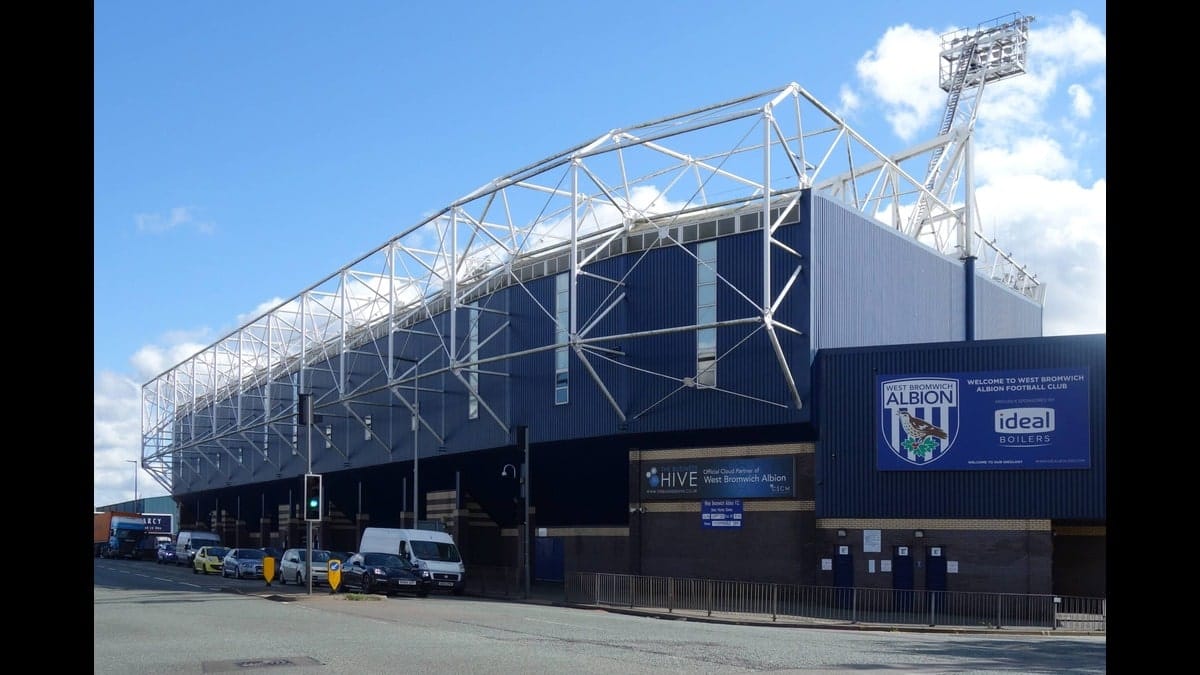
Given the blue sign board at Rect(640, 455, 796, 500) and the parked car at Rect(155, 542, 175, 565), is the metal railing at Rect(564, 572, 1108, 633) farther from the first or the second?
the parked car at Rect(155, 542, 175, 565)

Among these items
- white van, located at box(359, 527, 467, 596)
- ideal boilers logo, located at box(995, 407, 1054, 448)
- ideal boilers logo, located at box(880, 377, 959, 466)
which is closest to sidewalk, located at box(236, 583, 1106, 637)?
white van, located at box(359, 527, 467, 596)

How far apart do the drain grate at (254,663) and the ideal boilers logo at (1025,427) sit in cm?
2471

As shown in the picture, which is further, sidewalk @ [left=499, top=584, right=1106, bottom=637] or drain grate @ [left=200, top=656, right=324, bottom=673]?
sidewalk @ [left=499, top=584, right=1106, bottom=637]

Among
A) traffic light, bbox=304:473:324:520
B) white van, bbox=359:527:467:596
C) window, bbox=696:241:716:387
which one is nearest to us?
traffic light, bbox=304:473:324:520

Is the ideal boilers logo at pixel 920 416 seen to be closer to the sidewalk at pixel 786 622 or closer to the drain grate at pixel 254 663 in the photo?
the sidewalk at pixel 786 622

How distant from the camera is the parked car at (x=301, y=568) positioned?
150 ft

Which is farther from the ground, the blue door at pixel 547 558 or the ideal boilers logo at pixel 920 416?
the ideal boilers logo at pixel 920 416

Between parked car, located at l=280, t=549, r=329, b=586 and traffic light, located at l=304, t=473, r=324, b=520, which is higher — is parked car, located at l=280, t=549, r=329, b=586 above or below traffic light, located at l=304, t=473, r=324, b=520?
below

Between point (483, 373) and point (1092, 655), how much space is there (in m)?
31.8

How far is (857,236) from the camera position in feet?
142

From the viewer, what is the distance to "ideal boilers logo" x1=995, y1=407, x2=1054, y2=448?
36.0 m

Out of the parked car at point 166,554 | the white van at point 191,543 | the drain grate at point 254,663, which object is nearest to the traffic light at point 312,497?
the drain grate at point 254,663

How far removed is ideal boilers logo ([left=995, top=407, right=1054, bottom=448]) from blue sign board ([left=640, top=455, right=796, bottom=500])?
6.99m
